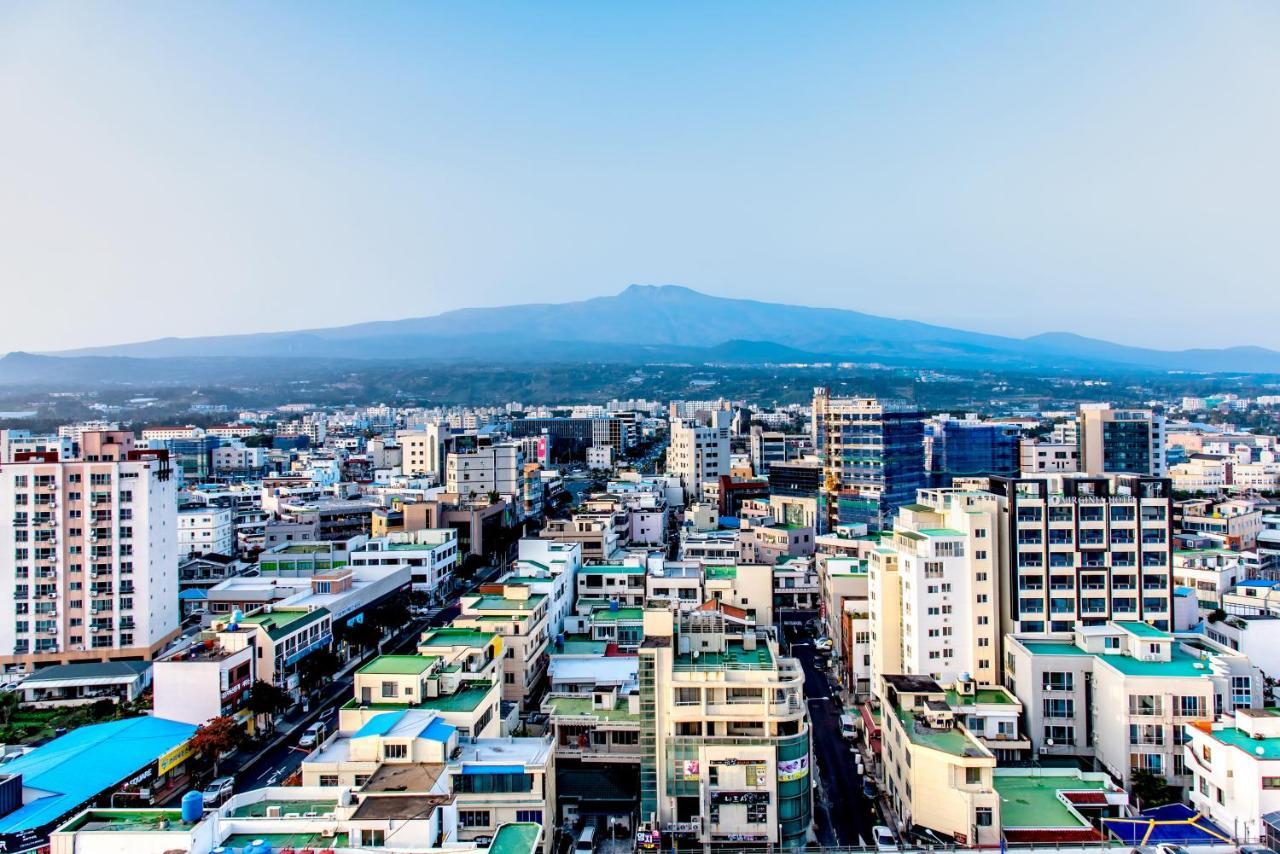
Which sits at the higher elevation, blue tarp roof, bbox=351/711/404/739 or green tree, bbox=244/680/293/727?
blue tarp roof, bbox=351/711/404/739

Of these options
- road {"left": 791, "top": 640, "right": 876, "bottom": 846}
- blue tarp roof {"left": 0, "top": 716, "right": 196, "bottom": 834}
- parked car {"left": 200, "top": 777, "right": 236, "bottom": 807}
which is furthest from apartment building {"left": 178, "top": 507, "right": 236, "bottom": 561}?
road {"left": 791, "top": 640, "right": 876, "bottom": 846}

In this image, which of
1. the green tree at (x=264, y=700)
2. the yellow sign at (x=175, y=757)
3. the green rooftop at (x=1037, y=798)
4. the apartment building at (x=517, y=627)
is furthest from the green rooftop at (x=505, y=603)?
the green rooftop at (x=1037, y=798)

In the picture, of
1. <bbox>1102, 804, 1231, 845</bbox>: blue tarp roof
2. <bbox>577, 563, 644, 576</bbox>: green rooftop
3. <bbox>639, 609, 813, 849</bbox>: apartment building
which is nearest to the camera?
<bbox>1102, 804, 1231, 845</bbox>: blue tarp roof

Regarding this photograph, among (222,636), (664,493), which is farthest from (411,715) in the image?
(664,493)

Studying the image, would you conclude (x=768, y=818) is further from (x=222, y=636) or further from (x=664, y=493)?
(x=664, y=493)

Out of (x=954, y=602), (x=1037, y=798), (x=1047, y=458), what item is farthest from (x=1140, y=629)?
(x=1047, y=458)

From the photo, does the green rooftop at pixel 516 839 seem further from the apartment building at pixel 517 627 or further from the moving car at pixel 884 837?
the apartment building at pixel 517 627

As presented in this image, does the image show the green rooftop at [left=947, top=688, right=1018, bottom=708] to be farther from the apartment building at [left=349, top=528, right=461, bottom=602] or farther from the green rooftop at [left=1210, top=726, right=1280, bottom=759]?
the apartment building at [left=349, top=528, right=461, bottom=602]
